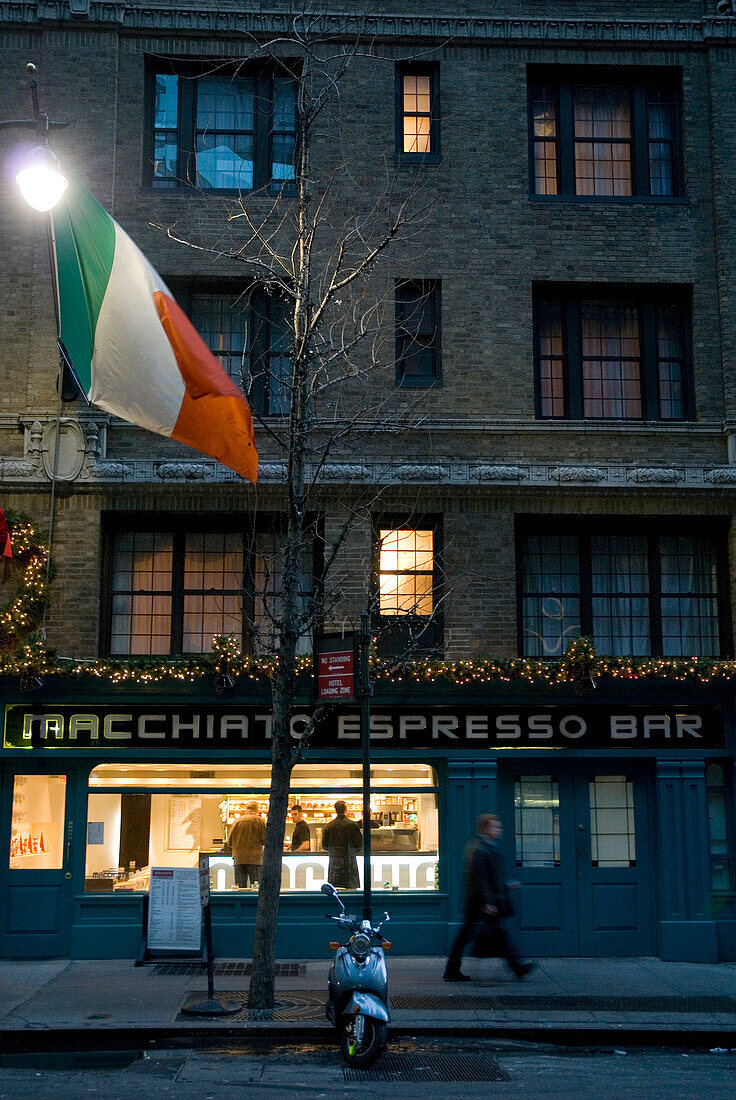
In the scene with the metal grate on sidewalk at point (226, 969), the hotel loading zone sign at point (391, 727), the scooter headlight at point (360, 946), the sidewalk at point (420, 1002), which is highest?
the hotel loading zone sign at point (391, 727)

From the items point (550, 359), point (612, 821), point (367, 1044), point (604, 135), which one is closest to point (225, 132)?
point (604, 135)

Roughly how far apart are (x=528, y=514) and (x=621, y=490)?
1.32 m

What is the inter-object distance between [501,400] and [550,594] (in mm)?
2835

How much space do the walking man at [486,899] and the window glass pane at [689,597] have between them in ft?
14.9

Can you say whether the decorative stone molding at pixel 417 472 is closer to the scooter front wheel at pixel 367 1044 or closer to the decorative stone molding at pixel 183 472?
the decorative stone molding at pixel 183 472

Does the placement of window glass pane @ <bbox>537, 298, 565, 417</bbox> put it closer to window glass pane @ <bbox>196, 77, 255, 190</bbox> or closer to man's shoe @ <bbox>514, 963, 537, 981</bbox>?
window glass pane @ <bbox>196, 77, 255, 190</bbox>

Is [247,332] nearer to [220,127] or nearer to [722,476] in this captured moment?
[220,127]

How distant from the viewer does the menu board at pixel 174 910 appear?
44.6 feet

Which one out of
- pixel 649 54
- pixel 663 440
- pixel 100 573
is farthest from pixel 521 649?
pixel 649 54

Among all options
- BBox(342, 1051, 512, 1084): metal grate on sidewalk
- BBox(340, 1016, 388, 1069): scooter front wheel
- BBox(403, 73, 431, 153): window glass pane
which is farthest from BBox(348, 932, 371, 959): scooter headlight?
BBox(403, 73, 431, 153): window glass pane

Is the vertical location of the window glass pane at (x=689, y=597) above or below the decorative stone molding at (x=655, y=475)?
below

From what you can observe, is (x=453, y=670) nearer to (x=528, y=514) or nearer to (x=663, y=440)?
(x=528, y=514)

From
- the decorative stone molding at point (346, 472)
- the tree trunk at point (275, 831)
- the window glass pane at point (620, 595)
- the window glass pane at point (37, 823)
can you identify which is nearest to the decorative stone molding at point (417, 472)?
the decorative stone molding at point (346, 472)

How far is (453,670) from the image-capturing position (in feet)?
48.1
